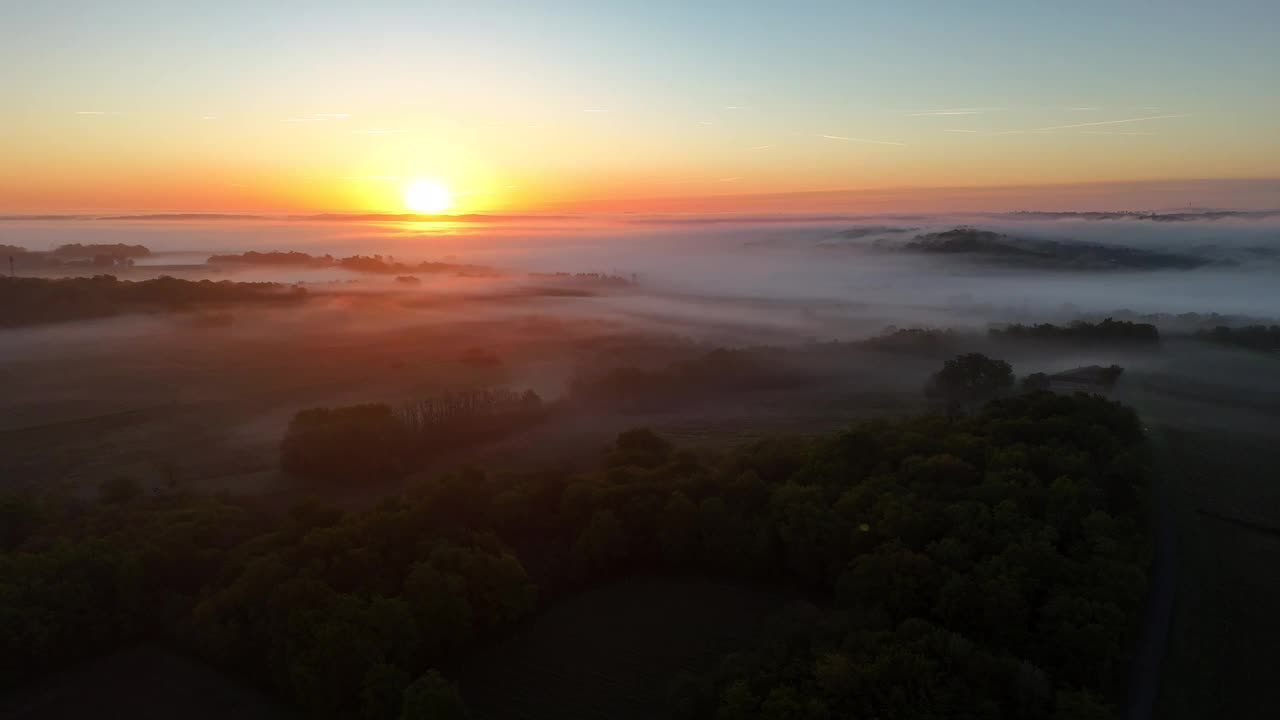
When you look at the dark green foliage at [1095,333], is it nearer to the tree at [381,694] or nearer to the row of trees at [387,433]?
the row of trees at [387,433]

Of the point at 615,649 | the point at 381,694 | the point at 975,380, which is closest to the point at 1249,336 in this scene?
the point at 975,380

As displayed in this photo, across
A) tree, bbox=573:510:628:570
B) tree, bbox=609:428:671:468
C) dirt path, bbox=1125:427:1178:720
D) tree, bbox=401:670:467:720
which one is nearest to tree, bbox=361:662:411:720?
tree, bbox=401:670:467:720

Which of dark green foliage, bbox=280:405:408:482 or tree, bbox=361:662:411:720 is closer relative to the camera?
tree, bbox=361:662:411:720

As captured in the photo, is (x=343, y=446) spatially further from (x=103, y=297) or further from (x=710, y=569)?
(x=103, y=297)

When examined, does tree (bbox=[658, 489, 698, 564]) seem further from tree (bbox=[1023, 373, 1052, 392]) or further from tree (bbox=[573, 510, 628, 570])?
tree (bbox=[1023, 373, 1052, 392])

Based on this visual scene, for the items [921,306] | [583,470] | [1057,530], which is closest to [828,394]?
[583,470]

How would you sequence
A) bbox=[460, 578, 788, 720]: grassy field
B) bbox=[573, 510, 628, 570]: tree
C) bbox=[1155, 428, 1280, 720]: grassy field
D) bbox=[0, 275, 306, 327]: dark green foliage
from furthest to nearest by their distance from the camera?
bbox=[0, 275, 306, 327]: dark green foliage → bbox=[573, 510, 628, 570]: tree → bbox=[460, 578, 788, 720]: grassy field → bbox=[1155, 428, 1280, 720]: grassy field

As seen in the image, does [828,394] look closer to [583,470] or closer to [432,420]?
[583,470]
